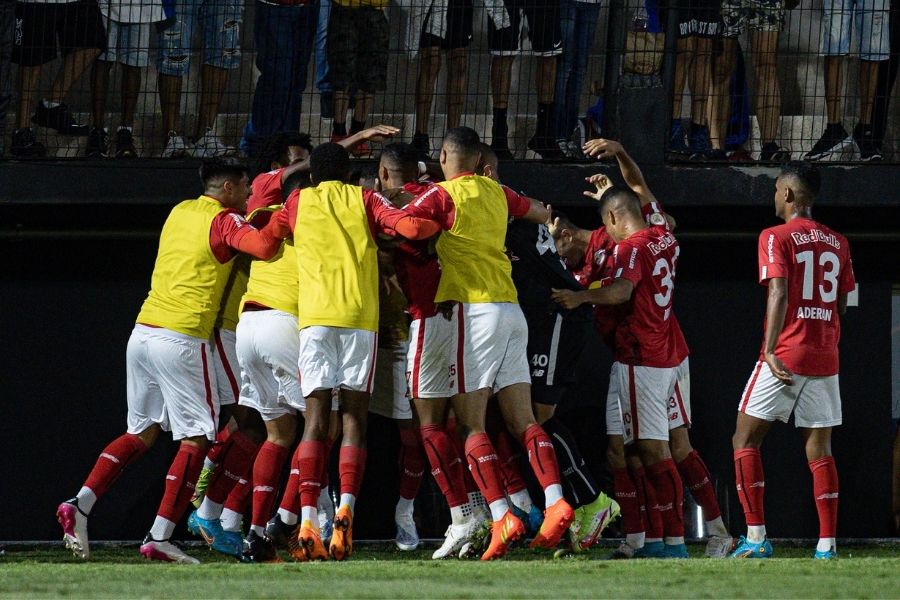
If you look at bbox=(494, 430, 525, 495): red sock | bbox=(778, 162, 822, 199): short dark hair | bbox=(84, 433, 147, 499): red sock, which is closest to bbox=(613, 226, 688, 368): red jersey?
bbox=(778, 162, 822, 199): short dark hair

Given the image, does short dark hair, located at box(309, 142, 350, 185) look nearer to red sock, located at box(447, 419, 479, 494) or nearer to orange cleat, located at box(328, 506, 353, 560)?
red sock, located at box(447, 419, 479, 494)

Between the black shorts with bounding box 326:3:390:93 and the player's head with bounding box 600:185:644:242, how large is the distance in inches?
85.9

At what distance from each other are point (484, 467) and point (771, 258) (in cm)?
209

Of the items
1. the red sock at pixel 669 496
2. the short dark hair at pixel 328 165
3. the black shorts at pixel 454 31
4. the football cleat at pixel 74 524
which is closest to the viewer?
the short dark hair at pixel 328 165

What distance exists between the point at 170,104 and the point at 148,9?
2.29 feet

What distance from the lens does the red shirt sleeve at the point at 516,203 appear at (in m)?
7.53

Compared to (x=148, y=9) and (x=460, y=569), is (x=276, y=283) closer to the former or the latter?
(x=460, y=569)

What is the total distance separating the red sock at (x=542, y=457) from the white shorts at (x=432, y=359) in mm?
529

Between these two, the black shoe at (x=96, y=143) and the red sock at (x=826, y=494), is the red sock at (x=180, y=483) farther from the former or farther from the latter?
the red sock at (x=826, y=494)

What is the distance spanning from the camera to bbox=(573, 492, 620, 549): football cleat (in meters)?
7.98

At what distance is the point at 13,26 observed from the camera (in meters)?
9.68

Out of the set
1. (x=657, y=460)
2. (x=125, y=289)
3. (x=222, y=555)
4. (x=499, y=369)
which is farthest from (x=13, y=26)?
(x=657, y=460)

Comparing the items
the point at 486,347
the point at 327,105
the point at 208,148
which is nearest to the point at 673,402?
the point at 486,347

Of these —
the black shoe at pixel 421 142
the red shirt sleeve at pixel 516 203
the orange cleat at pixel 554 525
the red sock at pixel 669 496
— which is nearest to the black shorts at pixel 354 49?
the black shoe at pixel 421 142
